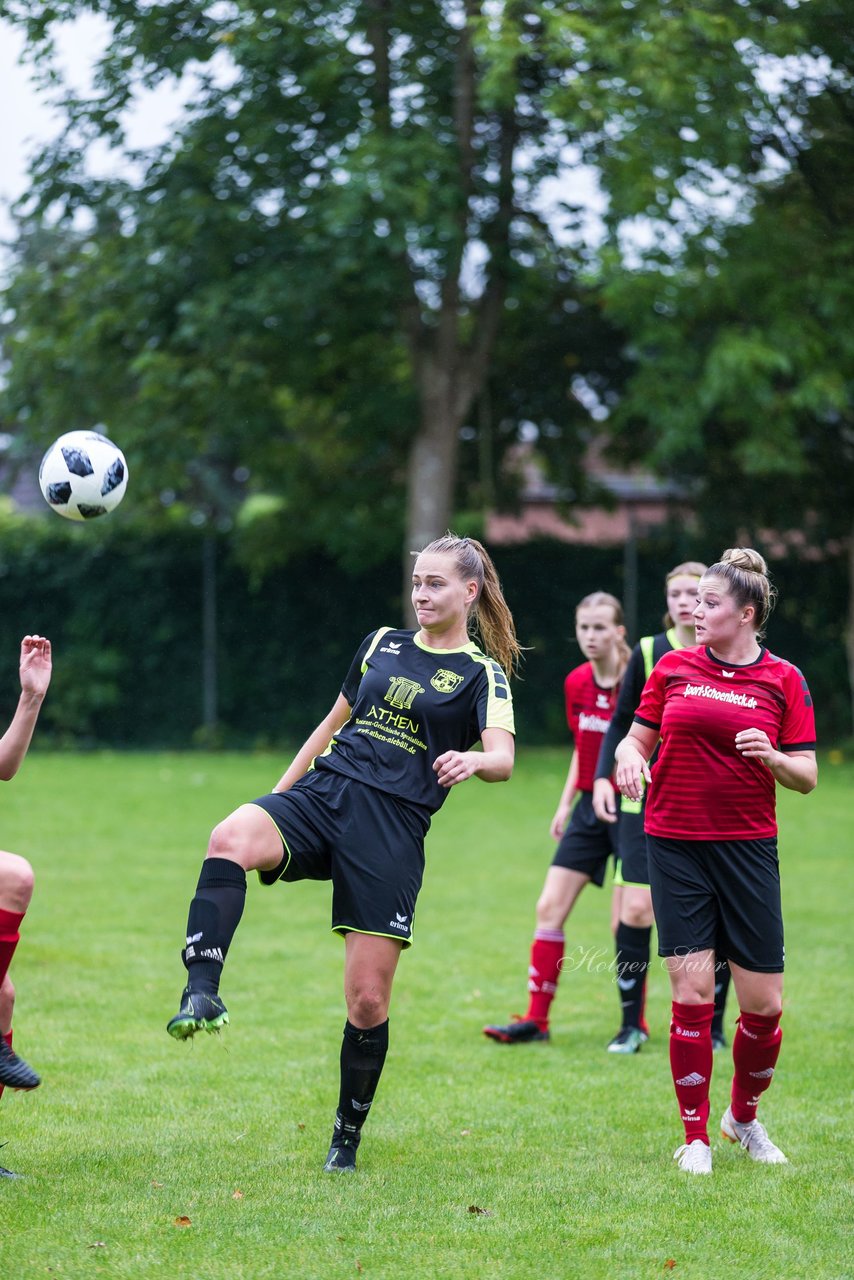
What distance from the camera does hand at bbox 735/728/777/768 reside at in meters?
4.71

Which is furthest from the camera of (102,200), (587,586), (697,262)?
(587,586)

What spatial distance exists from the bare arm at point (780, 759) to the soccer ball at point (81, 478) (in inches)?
103

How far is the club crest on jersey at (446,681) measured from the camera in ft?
16.0

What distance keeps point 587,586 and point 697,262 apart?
5.00m

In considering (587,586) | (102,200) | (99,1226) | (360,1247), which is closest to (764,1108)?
(360,1247)

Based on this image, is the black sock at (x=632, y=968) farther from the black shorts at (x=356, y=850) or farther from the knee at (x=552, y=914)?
the black shorts at (x=356, y=850)

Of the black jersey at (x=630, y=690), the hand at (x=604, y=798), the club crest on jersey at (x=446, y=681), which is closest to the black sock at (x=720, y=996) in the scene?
the hand at (x=604, y=798)

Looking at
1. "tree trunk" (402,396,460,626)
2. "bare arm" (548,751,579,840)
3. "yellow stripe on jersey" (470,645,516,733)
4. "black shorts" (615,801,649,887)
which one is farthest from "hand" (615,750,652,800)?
"tree trunk" (402,396,460,626)

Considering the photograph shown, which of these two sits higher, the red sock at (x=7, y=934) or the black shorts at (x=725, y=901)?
the red sock at (x=7, y=934)

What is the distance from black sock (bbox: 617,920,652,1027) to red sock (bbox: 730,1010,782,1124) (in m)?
1.74

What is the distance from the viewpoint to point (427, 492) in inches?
806

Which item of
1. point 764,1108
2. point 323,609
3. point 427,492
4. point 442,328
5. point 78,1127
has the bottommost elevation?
point 323,609

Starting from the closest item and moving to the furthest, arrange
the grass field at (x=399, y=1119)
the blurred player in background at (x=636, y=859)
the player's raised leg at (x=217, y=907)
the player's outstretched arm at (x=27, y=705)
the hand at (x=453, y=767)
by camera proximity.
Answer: the player's raised leg at (x=217, y=907) < the grass field at (x=399, y=1119) < the hand at (x=453, y=767) < the player's outstretched arm at (x=27, y=705) < the blurred player in background at (x=636, y=859)

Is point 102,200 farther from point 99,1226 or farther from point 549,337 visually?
point 99,1226
